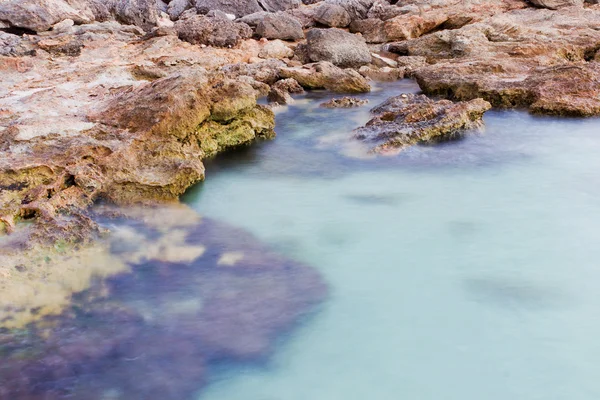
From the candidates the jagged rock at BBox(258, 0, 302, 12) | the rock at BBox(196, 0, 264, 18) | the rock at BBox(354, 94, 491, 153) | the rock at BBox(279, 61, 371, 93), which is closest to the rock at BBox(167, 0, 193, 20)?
the rock at BBox(196, 0, 264, 18)

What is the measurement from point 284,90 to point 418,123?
3.67 meters

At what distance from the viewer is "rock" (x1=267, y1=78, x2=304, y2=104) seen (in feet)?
34.1

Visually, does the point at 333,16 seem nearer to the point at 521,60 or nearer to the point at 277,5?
the point at 277,5

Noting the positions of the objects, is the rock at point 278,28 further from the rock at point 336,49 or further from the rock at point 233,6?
the rock at point 233,6

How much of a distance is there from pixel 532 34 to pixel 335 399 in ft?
36.1

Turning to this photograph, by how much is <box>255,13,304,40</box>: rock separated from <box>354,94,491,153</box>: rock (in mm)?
6662

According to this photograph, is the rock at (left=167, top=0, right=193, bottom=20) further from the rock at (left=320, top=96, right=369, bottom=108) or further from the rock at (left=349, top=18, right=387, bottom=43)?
the rock at (left=320, top=96, right=369, bottom=108)

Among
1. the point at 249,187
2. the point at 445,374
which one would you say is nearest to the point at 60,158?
the point at 249,187

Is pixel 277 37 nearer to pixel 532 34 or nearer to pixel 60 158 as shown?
pixel 532 34

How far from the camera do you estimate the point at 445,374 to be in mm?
3629

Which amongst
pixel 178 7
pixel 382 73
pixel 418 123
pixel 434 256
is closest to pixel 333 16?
pixel 382 73

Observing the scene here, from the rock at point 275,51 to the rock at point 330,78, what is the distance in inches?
73.8

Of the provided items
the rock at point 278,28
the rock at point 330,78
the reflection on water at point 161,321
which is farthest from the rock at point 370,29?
the reflection on water at point 161,321

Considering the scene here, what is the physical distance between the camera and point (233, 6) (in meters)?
17.3
